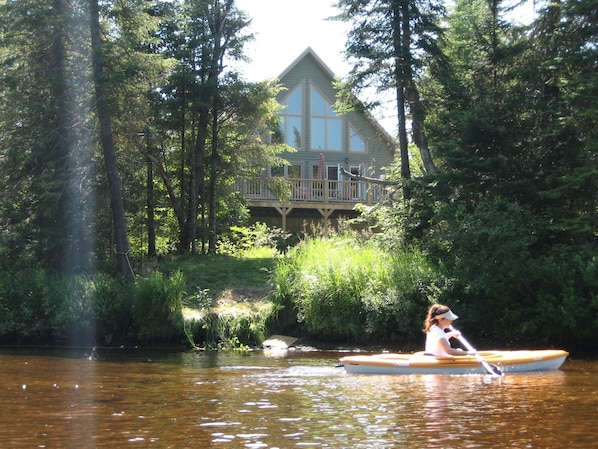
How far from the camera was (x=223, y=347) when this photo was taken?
Result: 703 inches

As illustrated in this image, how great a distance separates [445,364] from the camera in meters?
12.9

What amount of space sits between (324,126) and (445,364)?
977 inches

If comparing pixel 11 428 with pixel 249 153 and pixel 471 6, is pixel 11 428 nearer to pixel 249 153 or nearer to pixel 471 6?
pixel 249 153

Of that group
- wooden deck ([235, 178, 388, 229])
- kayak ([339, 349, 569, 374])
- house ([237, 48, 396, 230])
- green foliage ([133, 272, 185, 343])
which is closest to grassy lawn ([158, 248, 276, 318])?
green foliage ([133, 272, 185, 343])

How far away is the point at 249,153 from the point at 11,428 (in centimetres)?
1872

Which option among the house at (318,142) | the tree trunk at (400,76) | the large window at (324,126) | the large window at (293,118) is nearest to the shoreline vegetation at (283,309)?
the tree trunk at (400,76)

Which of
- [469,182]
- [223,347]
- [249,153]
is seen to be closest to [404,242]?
[469,182]

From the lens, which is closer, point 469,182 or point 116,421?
point 116,421

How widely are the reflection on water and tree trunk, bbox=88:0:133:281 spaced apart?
22.6 feet

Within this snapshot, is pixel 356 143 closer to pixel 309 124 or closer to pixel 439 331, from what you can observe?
pixel 309 124

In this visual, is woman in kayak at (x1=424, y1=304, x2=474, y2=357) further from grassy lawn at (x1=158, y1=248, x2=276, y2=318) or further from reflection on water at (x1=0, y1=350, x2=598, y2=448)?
grassy lawn at (x1=158, y1=248, x2=276, y2=318)

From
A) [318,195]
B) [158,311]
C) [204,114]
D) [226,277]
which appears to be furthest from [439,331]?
[318,195]

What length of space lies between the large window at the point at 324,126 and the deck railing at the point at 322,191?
350 centimetres

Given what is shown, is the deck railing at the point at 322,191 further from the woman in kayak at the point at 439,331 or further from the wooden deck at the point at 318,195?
the woman in kayak at the point at 439,331
